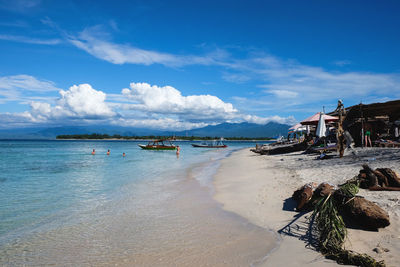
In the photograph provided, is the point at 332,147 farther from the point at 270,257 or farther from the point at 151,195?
the point at 270,257

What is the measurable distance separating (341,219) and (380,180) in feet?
13.9

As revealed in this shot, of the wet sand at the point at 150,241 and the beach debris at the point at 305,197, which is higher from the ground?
the beach debris at the point at 305,197

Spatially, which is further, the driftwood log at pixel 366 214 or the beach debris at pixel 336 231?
the driftwood log at pixel 366 214

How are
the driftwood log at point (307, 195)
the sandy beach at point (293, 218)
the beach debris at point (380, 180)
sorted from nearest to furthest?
1. the sandy beach at point (293, 218)
2. the driftwood log at point (307, 195)
3. the beach debris at point (380, 180)

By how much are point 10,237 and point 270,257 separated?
6.79 metres

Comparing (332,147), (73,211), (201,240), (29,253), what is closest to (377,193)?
(201,240)

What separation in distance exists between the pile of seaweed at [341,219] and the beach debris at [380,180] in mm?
2663

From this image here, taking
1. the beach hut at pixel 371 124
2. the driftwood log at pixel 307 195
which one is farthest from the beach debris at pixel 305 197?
the beach hut at pixel 371 124

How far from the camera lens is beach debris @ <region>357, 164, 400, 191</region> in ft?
26.4

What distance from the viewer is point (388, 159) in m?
13.6

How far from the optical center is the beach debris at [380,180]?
8055 mm

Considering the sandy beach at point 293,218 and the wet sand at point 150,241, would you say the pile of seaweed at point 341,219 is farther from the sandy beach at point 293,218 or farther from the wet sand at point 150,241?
the wet sand at point 150,241

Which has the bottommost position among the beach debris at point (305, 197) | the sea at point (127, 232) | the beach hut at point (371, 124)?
the sea at point (127, 232)

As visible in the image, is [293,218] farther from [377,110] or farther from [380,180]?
[377,110]
